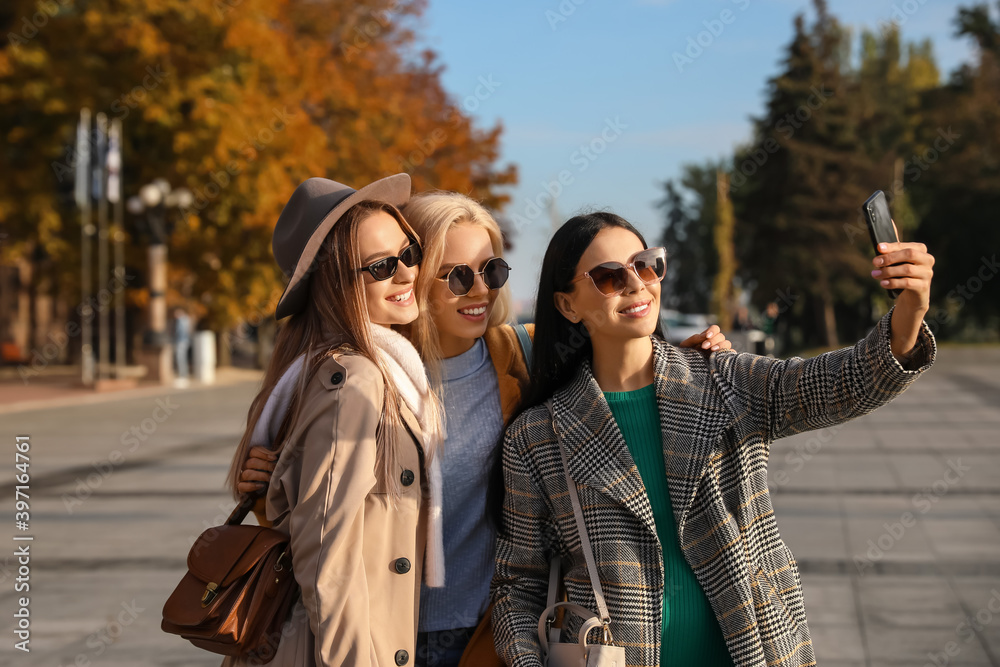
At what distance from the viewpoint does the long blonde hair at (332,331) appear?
2.24 meters

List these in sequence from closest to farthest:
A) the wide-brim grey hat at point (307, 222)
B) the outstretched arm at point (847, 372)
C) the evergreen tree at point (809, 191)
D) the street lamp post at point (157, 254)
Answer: the outstretched arm at point (847, 372)
the wide-brim grey hat at point (307, 222)
the street lamp post at point (157, 254)
the evergreen tree at point (809, 191)

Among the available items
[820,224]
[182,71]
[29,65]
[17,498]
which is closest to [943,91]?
[820,224]

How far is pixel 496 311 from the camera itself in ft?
8.87

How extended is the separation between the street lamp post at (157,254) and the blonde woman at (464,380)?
2006 centimetres

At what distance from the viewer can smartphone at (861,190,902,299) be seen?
1918mm

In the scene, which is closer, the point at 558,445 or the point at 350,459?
the point at 350,459

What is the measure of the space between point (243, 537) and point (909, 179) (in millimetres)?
42820

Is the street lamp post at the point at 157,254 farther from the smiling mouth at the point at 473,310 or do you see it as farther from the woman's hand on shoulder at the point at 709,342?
the woman's hand on shoulder at the point at 709,342

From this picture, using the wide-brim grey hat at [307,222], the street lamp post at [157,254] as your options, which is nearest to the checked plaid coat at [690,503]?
the wide-brim grey hat at [307,222]

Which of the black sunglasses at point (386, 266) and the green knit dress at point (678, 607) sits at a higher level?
the black sunglasses at point (386, 266)

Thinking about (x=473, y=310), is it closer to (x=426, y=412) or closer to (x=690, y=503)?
(x=426, y=412)

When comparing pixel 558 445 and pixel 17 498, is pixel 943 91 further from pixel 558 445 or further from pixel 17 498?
pixel 558 445

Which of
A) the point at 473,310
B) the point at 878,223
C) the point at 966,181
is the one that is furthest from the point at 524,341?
the point at 966,181

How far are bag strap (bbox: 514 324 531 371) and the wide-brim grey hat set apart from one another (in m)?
0.54
